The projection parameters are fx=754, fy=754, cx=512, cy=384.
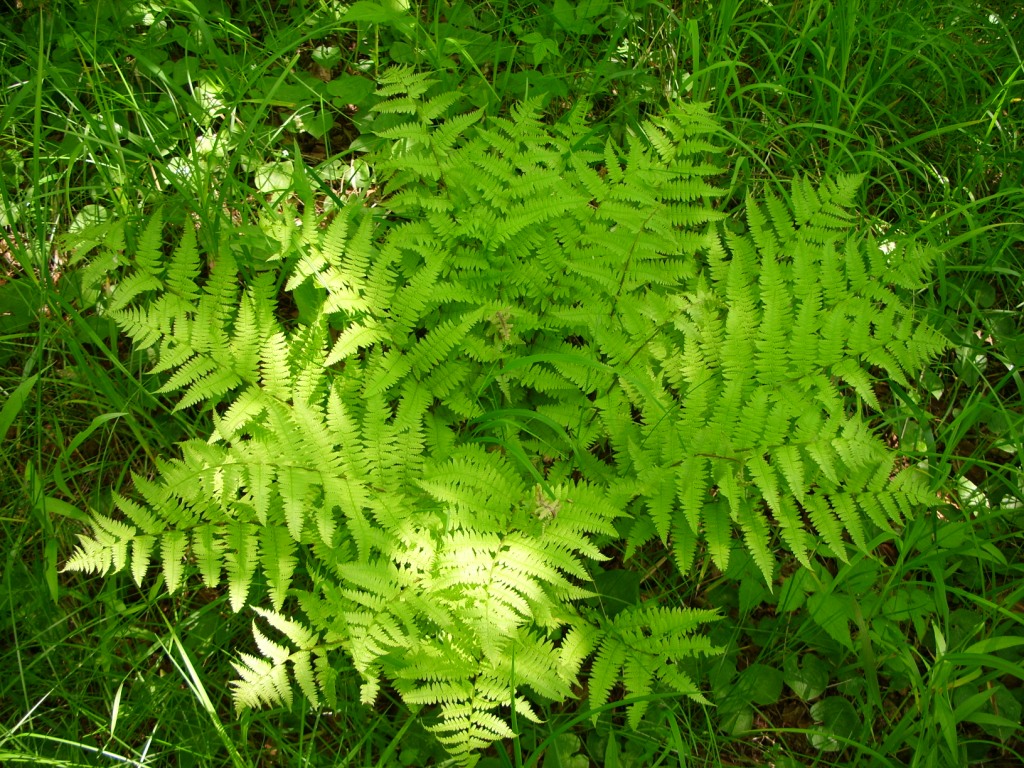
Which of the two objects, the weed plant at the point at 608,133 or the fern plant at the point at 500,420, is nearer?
the fern plant at the point at 500,420

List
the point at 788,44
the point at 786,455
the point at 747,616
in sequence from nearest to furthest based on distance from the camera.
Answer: the point at 786,455
the point at 747,616
the point at 788,44

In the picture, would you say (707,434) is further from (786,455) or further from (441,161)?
(441,161)

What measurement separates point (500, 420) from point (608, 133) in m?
2.02

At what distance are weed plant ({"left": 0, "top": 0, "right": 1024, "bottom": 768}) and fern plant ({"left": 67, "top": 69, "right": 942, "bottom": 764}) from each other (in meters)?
0.22

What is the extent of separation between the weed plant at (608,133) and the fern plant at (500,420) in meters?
0.22

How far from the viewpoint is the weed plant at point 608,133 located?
9.13 ft

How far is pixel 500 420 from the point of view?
9.16 feet

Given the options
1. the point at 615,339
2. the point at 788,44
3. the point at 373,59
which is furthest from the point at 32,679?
the point at 788,44

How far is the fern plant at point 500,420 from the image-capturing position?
→ 2.52 metres

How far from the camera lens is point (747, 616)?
3193 millimetres

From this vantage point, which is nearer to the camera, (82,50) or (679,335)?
(679,335)

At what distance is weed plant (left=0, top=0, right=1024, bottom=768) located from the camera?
9.13ft

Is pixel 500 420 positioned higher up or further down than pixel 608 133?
further down

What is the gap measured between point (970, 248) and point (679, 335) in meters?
1.74
